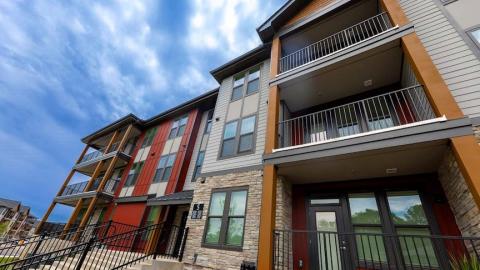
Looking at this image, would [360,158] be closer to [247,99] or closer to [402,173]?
[402,173]

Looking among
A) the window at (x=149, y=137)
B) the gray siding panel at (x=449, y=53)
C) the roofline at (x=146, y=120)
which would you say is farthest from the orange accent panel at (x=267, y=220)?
the window at (x=149, y=137)

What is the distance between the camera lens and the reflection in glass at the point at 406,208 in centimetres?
520

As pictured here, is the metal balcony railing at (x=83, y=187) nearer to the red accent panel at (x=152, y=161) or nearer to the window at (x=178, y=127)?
the red accent panel at (x=152, y=161)

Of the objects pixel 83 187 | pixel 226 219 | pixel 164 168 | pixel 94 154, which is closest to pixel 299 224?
pixel 226 219

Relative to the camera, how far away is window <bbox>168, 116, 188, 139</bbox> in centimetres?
1397

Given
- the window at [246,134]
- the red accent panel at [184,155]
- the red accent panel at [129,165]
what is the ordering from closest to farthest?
the window at [246,134] → the red accent panel at [184,155] → the red accent panel at [129,165]

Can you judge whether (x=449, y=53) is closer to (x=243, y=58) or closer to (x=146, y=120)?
(x=243, y=58)

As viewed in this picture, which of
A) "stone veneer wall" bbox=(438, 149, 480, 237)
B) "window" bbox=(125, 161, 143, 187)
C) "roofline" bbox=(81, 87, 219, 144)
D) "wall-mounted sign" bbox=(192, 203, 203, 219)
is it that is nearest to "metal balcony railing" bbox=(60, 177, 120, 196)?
"window" bbox=(125, 161, 143, 187)

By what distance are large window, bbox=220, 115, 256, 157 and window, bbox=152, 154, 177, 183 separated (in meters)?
5.13

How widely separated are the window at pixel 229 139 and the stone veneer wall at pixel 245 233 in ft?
3.68

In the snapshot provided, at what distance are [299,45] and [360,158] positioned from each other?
6.13m

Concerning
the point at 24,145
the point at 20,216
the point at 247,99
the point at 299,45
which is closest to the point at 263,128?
the point at 247,99

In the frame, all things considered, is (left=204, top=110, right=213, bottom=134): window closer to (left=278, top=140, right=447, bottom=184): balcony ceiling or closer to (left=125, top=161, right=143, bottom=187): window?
(left=125, top=161, right=143, bottom=187): window

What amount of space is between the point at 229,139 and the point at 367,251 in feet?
19.7
